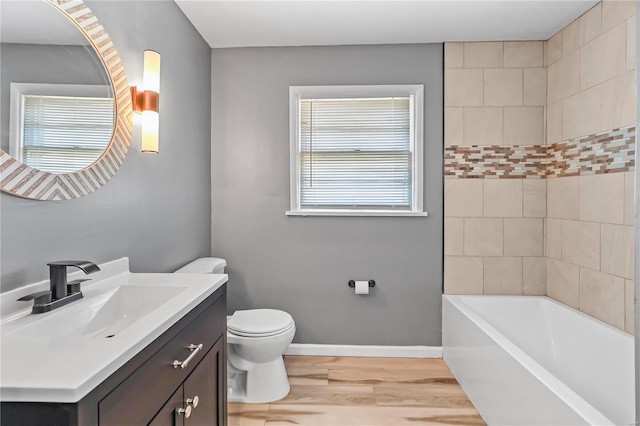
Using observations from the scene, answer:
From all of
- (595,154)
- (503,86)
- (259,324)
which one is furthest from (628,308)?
(259,324)

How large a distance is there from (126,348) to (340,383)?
70.8 inches

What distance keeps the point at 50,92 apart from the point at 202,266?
129 centimetres

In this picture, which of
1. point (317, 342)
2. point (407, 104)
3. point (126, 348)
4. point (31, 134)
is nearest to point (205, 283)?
point (126, 348)

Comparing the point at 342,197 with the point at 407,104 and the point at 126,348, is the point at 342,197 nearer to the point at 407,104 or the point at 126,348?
the point at 407,104

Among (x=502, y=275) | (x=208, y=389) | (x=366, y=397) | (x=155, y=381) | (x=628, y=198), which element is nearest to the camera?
(x=155, y=381)

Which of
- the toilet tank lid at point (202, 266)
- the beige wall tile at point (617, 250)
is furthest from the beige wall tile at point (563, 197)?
the toilet tank lid at point (202, 266)

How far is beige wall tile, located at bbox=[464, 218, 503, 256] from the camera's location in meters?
2.60

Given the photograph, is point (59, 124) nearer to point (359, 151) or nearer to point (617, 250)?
point (359, 151)

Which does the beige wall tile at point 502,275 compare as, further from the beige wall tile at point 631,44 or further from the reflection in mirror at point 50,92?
the reflection in mirror at point 50,92

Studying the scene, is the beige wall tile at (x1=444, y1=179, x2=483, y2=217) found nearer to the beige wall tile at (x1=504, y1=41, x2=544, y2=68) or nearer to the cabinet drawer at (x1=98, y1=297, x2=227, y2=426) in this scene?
the beige wall tile at (x1=504, y1=41, x2=544, y2=68)

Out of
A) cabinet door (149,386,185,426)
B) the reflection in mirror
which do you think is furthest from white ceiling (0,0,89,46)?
cabinet door (149,386,185,426)

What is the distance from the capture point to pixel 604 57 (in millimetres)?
2029

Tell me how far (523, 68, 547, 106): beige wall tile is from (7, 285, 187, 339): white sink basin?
263 cm

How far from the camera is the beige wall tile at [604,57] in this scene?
1.91 meters
